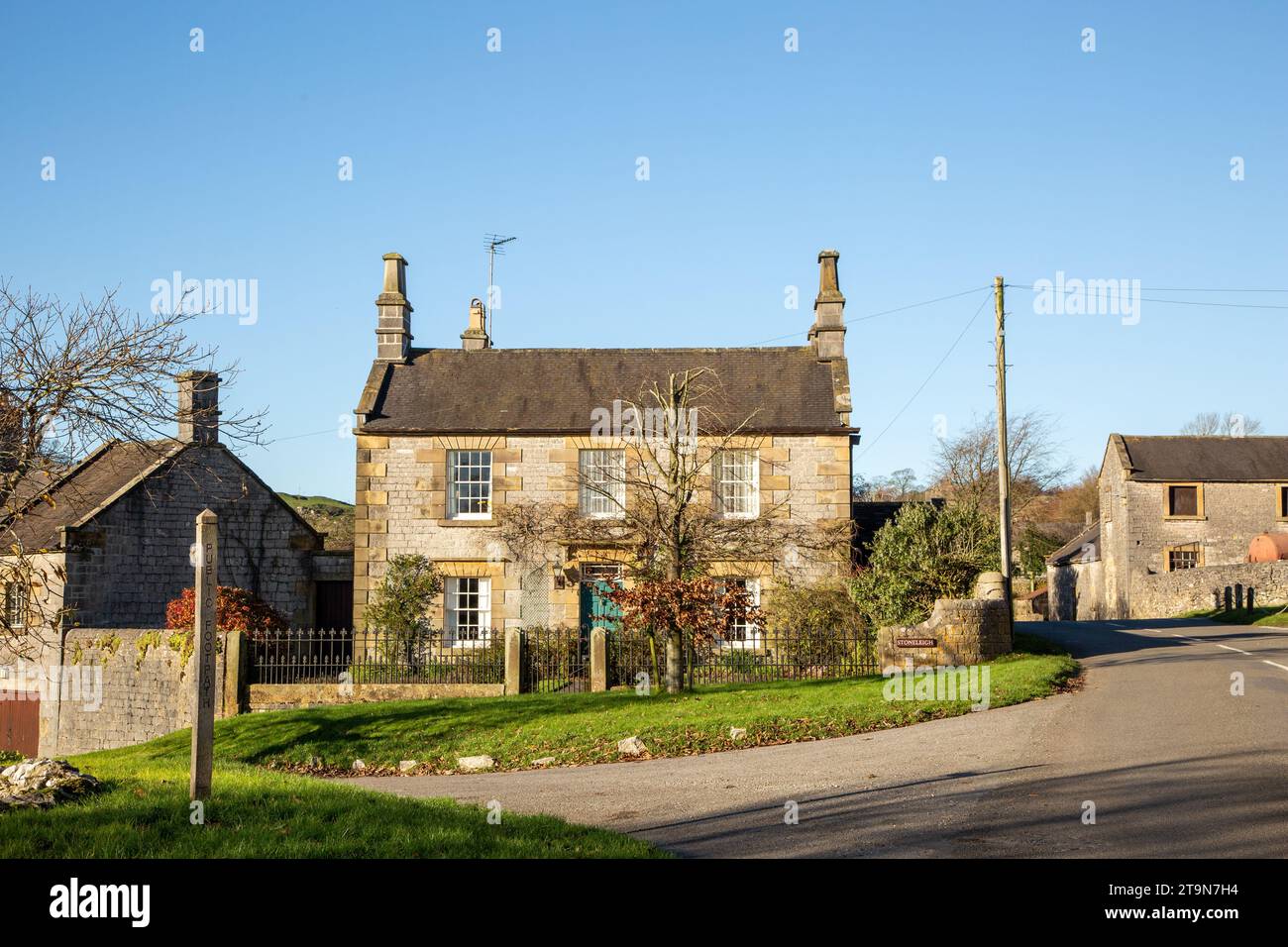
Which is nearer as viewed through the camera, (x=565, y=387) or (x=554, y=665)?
(x=554, y=665)

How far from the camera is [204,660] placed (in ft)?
30.9

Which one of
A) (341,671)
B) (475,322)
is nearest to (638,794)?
(341,671)

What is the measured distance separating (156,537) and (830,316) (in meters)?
17.5

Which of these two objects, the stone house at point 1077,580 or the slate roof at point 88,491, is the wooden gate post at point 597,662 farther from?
the stone house at point 1077,580

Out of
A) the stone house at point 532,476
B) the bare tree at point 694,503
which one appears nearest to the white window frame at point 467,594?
the stone house at point 532,476

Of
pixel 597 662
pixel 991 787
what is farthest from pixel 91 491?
pixel 991 787

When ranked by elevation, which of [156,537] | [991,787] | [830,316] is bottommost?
[991,787]

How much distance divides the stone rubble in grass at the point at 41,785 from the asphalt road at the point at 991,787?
3519mm

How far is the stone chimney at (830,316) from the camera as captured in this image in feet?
93.0

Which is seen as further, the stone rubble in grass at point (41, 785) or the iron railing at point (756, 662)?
the iron railing at point (756, 662)

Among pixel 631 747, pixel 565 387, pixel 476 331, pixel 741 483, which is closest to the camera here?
pixel 631 747

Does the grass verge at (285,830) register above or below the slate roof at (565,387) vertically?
below

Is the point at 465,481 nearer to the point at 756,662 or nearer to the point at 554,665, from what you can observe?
the point at 554,665

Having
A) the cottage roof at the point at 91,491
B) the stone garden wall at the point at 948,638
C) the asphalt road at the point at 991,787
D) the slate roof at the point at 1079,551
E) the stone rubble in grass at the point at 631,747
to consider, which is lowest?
the stone rubble in grass at the point at 631,747
